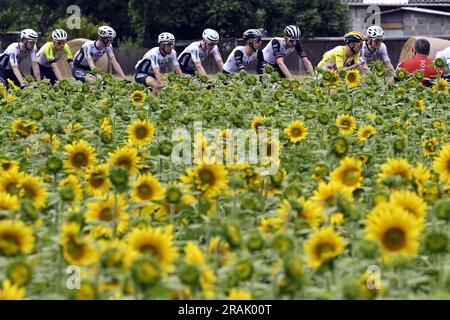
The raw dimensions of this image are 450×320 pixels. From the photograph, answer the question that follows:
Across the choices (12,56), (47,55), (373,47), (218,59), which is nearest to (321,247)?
(373,47)

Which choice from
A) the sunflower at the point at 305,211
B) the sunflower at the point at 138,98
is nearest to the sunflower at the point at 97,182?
the sunflower at the point at 305,211

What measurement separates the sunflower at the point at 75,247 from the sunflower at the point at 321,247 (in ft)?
2.31

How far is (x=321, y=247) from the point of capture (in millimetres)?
3693

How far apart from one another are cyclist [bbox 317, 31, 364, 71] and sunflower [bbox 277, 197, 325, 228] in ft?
26.8

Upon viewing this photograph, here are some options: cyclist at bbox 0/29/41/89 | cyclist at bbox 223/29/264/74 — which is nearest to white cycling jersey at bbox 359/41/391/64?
cyclist at bbox 223/29/264/74

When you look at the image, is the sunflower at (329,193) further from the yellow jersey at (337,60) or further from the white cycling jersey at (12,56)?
the white cycling jersey at (12,56)

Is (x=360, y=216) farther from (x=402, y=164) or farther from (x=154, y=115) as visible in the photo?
(x=154, y=115)

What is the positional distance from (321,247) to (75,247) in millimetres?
808

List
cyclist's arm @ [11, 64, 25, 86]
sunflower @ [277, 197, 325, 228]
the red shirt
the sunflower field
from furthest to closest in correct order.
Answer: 1. cyclist's arm @ [11, 64, 25, 86]
2. the red shirt
3. sunflower @ [277, 197, 325, 228]
4. the sunflower field

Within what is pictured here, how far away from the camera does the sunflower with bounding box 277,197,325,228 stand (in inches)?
167

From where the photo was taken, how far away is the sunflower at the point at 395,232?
3693 mm

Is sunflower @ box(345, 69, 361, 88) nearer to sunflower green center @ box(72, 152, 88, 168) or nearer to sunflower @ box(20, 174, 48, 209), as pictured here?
sunflower green center @ box(72, 152, 88, 168)

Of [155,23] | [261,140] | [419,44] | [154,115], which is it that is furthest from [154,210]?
[155,23]

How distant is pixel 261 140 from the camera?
241 inches
